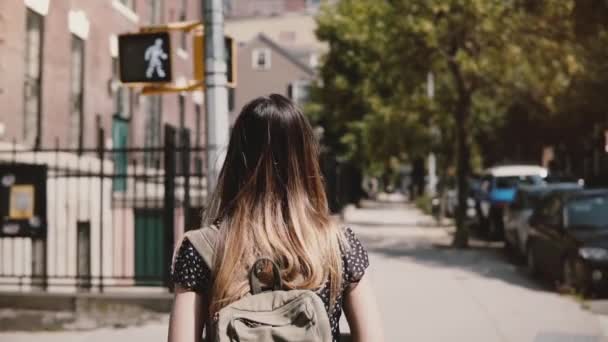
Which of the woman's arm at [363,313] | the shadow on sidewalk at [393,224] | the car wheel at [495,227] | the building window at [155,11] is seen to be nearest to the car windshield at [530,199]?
the car wheel at [495,227]

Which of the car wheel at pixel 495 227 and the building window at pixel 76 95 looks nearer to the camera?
the building window at pixel 76 95

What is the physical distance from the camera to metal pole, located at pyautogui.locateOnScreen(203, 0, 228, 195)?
662 centimetres

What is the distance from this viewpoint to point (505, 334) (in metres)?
8.27

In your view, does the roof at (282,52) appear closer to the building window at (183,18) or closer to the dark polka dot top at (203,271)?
the building window at (183,18)

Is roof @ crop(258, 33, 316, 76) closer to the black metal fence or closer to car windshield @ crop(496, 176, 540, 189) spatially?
car windshield @ crop(496, 176, 540, 189)

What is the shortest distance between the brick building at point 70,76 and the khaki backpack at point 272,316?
5900 mm

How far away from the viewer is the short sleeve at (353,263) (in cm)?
216

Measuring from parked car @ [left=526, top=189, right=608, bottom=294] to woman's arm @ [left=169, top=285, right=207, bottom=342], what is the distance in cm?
905

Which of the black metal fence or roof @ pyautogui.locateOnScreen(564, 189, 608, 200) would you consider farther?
roof @ pyautogui.locateOnScreen(564, 189, 608, 200)

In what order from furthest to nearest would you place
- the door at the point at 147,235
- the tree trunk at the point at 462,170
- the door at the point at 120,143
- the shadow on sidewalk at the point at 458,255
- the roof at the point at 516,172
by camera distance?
the roof at the point at 516,172 → the tree trunk at the point at 462,170 → the door at the point at 120,143 → the shadow on sidewalk at the point at 458,255 → the door at the point at 147,235

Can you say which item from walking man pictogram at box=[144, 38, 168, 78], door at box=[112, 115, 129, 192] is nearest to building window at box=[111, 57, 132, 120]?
door at box=[112, 115, 129, 192]

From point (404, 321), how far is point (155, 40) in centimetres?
415

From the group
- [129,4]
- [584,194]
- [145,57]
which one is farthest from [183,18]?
[145,57]

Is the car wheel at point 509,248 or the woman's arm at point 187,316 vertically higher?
the woman's arm at point 187,316
